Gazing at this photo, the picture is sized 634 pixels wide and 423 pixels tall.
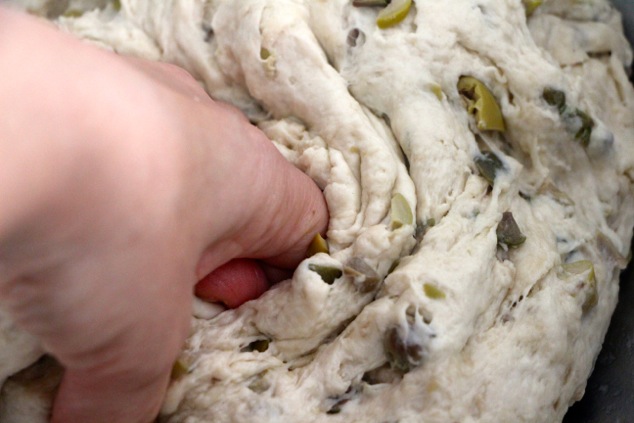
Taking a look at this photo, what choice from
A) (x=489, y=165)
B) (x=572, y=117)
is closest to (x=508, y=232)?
(x=489, y=165)

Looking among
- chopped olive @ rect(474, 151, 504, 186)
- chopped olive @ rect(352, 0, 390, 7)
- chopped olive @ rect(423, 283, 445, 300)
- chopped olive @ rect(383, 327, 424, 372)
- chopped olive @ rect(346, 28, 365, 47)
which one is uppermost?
chopped olive @ rect(352, 0, 390, 7)

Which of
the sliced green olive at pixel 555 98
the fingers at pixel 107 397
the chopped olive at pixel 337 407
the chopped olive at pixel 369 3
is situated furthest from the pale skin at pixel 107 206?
the sliced green olive at pixel 555 98

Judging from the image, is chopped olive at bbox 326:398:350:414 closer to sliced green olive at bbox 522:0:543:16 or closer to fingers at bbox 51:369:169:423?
fingers at bbox 51:369:169:423

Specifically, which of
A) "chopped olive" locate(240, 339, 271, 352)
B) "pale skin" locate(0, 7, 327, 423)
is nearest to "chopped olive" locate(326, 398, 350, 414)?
"chopped olive" locate(240, 339, 271, 352)

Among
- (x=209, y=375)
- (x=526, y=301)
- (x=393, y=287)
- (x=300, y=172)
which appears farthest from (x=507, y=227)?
(x=209, y=375)

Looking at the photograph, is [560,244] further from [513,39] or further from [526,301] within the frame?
[513,39]

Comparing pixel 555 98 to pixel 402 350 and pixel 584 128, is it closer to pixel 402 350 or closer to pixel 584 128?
pixel 584 128

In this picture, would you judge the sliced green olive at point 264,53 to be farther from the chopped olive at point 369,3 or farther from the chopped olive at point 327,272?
the chopped olive at point 327,272
